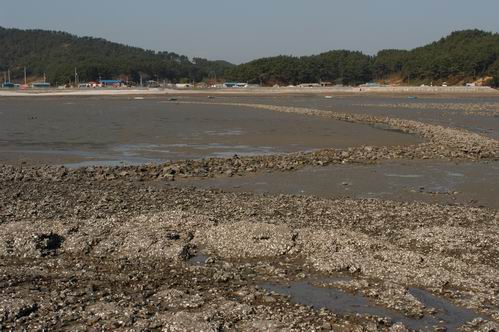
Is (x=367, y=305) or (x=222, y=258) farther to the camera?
(x=222, y=258)

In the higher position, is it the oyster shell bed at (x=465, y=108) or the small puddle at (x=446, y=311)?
the oyster shell bed at (x=465, y=108)

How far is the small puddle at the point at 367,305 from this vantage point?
7.23 m

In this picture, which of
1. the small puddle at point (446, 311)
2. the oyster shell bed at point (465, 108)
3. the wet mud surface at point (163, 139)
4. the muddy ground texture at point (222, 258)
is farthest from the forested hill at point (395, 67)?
the small puddle at point (446, 311)

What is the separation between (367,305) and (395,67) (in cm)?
19667

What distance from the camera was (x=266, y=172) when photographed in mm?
19812

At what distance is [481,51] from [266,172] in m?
158

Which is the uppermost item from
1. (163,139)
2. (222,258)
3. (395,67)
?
(395,67)

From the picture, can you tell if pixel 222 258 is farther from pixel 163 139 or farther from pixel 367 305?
pixel 163 139

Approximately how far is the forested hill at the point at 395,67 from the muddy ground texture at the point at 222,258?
151544mm

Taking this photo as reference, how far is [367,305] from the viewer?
7.74 meters

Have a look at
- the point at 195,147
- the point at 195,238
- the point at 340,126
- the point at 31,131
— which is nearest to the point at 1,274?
the point at 195,238

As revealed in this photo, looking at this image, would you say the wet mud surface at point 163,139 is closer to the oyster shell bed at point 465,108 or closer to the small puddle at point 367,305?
the small puddle at point 367,305

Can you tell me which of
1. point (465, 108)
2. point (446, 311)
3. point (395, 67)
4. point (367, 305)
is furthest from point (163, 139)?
point (395, 67)

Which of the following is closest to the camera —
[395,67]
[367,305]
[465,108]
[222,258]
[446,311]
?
[446,311]
